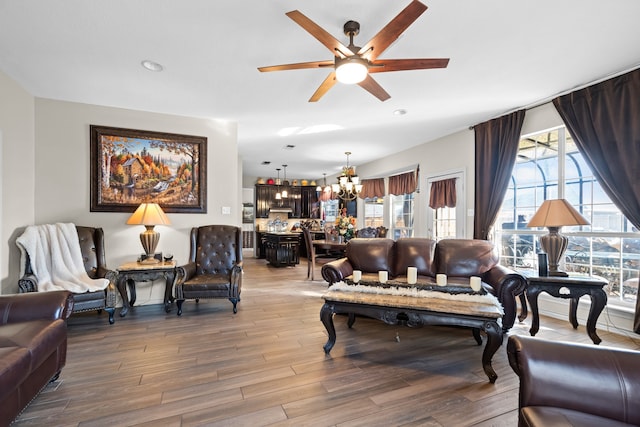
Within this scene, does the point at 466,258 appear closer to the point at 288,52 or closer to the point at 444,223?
the point at 444,223

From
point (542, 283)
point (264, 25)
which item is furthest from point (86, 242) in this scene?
point (542, 283)

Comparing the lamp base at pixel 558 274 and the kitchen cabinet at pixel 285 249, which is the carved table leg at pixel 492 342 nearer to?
the lamp base at pixel 558 274

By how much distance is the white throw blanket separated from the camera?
307 centimetres

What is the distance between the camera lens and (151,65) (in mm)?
2811

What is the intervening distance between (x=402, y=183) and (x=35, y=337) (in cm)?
638

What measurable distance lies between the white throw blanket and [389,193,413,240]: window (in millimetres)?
5740

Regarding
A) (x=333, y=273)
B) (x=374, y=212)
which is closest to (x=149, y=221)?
(x=333, y=273)

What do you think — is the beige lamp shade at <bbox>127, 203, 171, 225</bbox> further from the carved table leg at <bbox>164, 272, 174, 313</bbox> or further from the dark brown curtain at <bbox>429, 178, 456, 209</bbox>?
the dark brown curtain at <bbox>429, 178, 456, 209</bbox>

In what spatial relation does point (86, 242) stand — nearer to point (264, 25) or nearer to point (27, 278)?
point (27, 278)

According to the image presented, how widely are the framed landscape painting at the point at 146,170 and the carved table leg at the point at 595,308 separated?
4.76 m

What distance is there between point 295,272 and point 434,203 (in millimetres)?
3359

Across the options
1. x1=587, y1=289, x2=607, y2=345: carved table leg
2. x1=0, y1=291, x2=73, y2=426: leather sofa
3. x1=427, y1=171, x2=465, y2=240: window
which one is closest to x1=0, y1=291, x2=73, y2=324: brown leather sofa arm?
x1=0, y1=291, x2=73, y2=426: leather sofa

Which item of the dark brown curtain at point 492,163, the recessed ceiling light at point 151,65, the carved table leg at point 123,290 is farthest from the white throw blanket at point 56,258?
the dark brown curtain at point 492,163

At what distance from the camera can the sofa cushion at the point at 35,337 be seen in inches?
64.6
